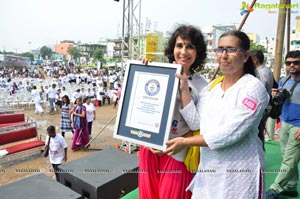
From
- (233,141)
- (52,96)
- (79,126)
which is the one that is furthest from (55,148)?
(52,96)

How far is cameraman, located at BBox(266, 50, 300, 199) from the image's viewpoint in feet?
8.39

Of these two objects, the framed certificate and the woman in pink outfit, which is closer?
the framed certificate

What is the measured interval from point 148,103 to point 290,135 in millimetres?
1764

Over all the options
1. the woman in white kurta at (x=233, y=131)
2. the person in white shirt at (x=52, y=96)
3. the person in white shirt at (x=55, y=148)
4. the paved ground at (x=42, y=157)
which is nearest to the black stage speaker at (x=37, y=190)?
the woman in white kurta at (x=233, y=131)

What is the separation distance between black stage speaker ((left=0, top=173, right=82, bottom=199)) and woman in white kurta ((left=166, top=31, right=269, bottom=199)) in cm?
168

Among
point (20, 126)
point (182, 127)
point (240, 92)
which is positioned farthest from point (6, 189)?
point (20, 126)

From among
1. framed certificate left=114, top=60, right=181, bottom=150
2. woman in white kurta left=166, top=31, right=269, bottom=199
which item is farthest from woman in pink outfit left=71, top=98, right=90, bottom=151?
woman in white kurta left=166, top=31, right=269, bottom=199

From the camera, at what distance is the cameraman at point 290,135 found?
8.39 ft

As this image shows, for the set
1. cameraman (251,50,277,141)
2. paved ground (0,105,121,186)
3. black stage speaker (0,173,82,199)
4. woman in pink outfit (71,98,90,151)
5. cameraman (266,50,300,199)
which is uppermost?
cameraman (251,50,277,141)

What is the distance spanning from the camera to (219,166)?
145 cm

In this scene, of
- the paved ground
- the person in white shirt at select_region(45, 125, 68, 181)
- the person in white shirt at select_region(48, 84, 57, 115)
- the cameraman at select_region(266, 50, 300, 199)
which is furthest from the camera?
the person in white shirt at select_region(48, 84, 57, 115)

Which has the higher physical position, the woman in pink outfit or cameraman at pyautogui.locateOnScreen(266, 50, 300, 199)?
cameraman at pyautogui.locateOnScreen(266, 50, 300, 199)

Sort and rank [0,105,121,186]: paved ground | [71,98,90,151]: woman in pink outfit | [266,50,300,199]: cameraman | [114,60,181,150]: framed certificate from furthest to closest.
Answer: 1. [71,98,90,151]: woman in pink outfit
2. [0,105,121,186]: paved ground
3. [266,50,300,199]: cameraman
4. [114,60,181,150]: framed certificate

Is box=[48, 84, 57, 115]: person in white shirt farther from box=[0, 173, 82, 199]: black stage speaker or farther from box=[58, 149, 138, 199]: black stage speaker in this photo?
box=[0, 173, 82, 199]: black stage speaker
